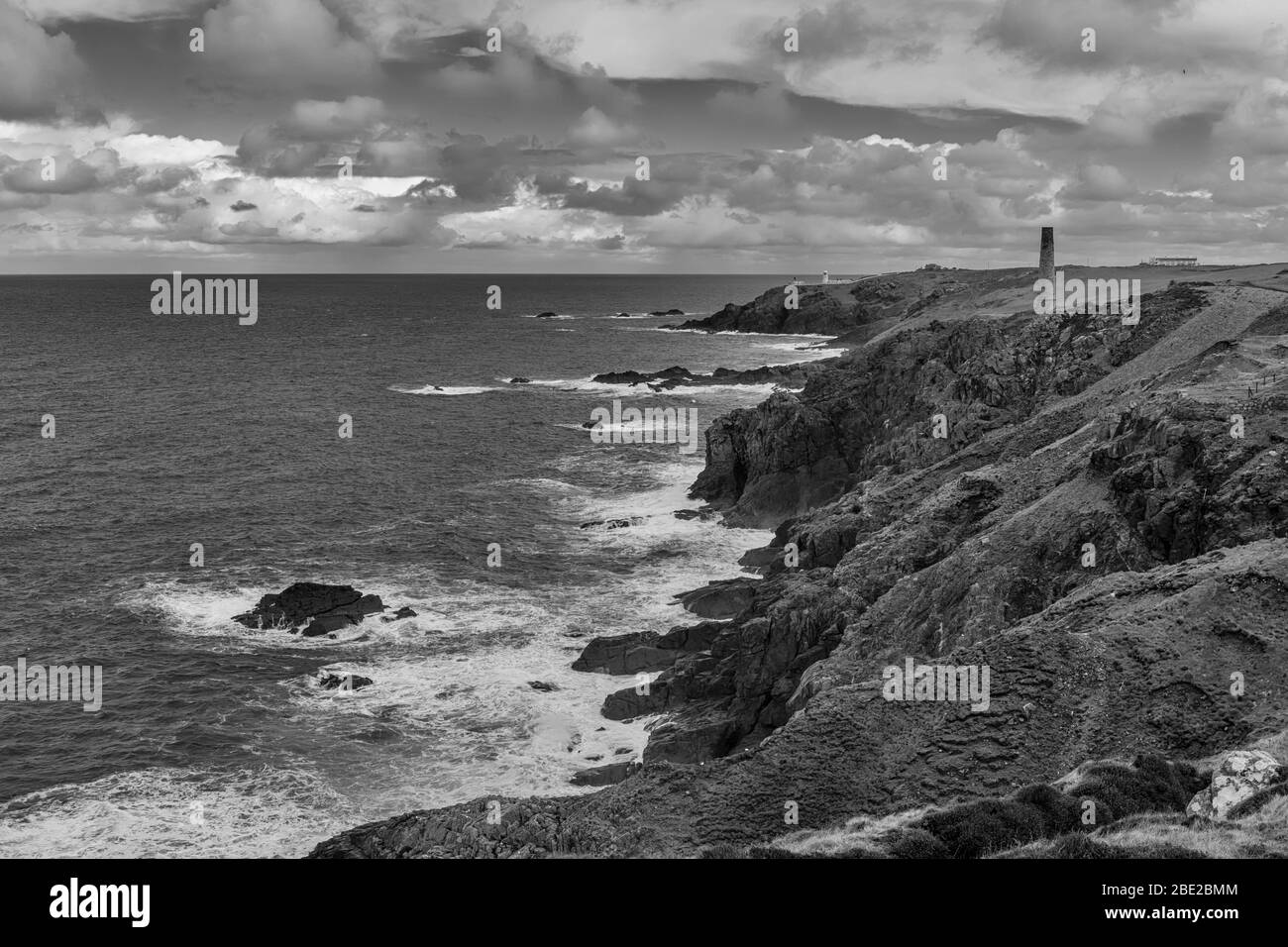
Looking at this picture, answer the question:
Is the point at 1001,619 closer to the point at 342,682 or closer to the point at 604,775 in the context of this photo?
the point at 604,775

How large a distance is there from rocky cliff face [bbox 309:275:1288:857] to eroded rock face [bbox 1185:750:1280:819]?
1508 millimetres

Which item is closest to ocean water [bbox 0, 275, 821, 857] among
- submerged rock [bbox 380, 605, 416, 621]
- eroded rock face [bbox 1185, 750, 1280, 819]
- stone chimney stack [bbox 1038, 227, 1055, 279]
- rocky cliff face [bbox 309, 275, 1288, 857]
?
submerged rock [bbox 380, 605, 416, 621]

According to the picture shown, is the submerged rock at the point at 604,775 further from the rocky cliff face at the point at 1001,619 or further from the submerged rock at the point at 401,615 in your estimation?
the submerged rock at the point at 401,615

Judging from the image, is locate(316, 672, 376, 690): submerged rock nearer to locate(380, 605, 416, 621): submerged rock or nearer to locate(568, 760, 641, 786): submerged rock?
locate(380, 605, 416, 621): submerged rock

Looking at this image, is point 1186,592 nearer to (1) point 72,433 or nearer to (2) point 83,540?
(2) point 83,540

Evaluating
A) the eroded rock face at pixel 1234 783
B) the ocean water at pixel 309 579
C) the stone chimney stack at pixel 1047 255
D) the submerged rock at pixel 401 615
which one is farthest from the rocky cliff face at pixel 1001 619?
the stone chimney stack at pixel 1047 255

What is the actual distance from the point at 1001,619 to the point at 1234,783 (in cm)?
1350

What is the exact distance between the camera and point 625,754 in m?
39.4

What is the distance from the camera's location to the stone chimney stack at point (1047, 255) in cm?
8944

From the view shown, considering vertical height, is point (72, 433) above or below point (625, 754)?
above
